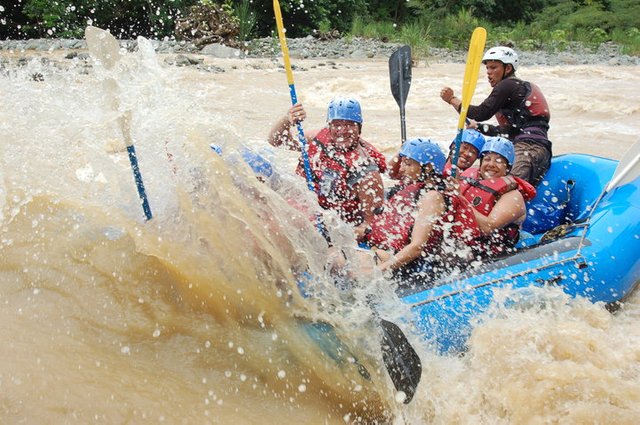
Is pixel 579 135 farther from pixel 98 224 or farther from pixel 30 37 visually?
pixel 30 37

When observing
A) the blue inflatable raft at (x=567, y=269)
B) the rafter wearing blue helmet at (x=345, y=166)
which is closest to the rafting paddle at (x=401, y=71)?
the rafter wearing blue helmet at (x=345, y=166)

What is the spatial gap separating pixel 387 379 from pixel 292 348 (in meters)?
0.47

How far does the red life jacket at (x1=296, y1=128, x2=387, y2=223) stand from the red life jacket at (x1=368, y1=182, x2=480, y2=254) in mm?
347

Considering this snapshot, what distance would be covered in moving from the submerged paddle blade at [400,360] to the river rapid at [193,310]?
0.07m

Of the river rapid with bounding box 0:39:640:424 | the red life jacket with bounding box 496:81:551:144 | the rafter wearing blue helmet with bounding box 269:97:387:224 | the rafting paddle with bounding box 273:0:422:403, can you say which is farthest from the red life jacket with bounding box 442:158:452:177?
the rafting paddle with bounding box 273:0:422:403

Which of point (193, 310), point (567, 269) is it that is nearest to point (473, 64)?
point (567, 269)

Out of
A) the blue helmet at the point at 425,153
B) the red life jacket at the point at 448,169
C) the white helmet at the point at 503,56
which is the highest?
the white helmet at the point at 503,56

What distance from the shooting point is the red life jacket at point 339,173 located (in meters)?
3.59

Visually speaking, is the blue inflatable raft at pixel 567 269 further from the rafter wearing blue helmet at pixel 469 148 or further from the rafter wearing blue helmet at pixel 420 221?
the rafter wearing blue helmet at pixel 469 148

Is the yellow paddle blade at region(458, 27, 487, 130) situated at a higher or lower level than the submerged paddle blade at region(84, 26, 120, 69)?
lower

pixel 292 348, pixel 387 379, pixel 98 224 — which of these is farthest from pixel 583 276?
pixel 98 224

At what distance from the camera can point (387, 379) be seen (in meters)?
2.69

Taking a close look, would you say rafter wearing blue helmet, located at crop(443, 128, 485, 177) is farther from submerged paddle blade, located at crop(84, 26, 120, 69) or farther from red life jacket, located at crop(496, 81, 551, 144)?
submerged paddle blade, located at crop(84, 26, 120, 69)

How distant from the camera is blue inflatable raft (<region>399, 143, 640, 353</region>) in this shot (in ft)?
9.23
